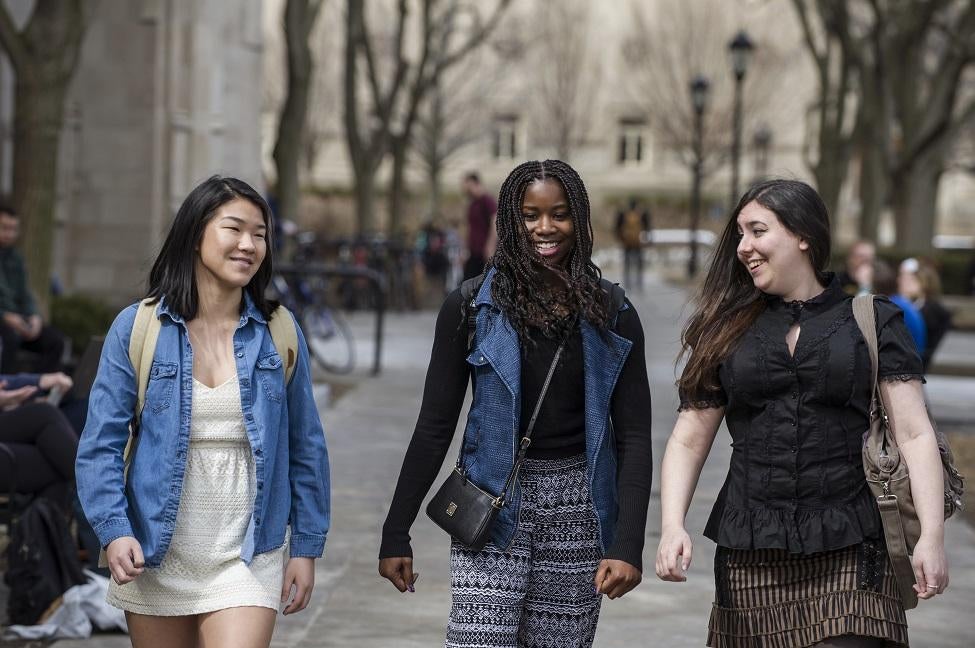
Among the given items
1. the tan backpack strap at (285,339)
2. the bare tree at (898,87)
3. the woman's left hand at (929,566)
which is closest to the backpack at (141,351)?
the tan backpack strap at (285,339)

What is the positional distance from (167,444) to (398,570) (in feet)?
2.28

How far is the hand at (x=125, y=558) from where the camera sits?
380 cm

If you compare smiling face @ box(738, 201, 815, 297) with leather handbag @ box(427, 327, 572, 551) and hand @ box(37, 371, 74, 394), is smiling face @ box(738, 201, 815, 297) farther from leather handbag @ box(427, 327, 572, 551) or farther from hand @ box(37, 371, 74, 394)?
hand @ box(37, 371, 74, 394)

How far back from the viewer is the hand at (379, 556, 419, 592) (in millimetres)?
4188

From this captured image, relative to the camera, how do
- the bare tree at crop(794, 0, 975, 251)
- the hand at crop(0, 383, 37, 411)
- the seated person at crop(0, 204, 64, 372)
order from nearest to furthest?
the hand at crop(0, 383, 37, 411), the seated person at crop(0, 204, 64, 372), the bare tree at crop(794, 0, 975, 251)

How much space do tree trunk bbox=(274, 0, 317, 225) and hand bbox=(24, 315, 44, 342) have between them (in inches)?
464

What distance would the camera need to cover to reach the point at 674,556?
4082 millimetres

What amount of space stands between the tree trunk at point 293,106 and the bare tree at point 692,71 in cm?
2952

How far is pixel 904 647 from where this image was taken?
4.09 meters

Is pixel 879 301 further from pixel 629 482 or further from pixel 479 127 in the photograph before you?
pixel 479 127

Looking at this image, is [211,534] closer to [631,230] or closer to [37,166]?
[37,166]

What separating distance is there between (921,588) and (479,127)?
48.7 metres

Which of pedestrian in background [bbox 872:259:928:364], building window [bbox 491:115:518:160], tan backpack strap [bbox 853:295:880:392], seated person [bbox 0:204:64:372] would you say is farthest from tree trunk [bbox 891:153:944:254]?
tan backpack strap [bbox 853:295:880:392]

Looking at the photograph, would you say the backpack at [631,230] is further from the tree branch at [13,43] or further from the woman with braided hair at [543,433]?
the woman with braided hair at [543,433]
